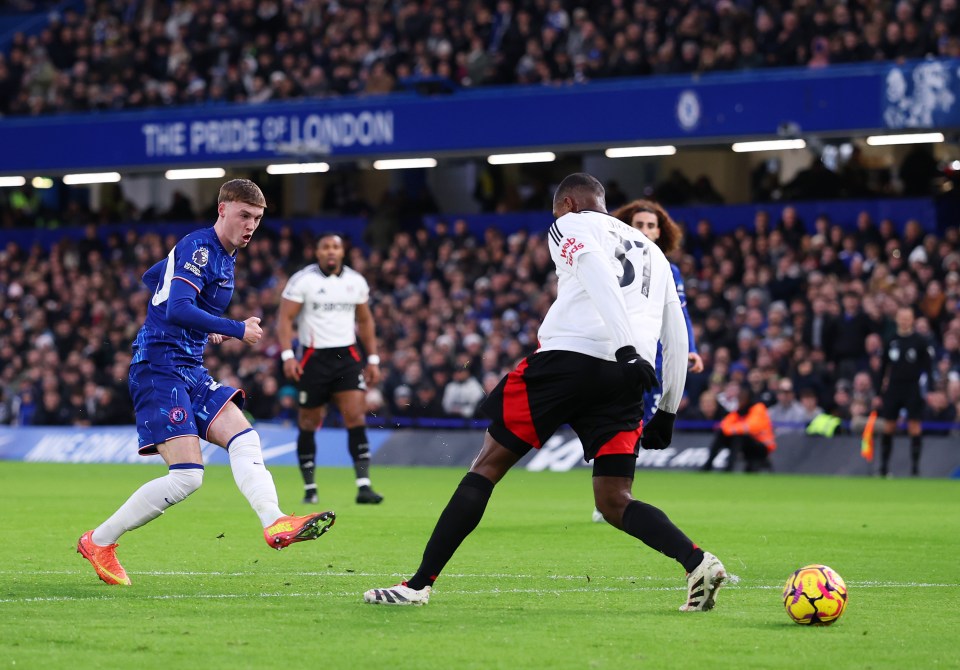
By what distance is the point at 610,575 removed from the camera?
9.38m

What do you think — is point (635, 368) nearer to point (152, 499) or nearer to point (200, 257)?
point (200, 257)

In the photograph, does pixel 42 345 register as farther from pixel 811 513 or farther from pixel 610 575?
pixel 610 575

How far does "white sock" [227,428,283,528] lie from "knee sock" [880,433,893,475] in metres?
13.9

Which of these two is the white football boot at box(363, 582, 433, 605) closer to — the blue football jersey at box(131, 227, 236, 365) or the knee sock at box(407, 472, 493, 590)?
the knee sock at box(407, 472, 493, 590)

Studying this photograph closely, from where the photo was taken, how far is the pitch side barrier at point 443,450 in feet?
71.2

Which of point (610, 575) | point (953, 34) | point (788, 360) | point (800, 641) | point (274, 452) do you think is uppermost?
point (953, 34)

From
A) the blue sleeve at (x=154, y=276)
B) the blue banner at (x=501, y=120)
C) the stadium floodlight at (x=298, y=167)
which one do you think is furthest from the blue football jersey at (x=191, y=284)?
the stadium floodlight at (x=298, y=167)

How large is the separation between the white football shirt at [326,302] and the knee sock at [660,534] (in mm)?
7840

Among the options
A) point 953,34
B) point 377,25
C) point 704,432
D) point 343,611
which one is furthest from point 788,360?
point 343,611

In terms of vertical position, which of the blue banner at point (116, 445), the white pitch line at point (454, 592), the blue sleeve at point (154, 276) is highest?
the blue sleeve at point (154, 276)

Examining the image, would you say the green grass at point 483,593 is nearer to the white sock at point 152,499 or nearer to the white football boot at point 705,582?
the white football boot at point 705,582

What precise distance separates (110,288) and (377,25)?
303 inches

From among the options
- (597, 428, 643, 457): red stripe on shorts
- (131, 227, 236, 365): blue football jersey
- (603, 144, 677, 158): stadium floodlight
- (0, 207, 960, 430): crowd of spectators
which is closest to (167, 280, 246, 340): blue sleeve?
(131, 227, 236, 365): blue football jersey

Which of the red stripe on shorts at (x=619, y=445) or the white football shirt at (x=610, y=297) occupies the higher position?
the white football shirt at (x=610, y=297)
